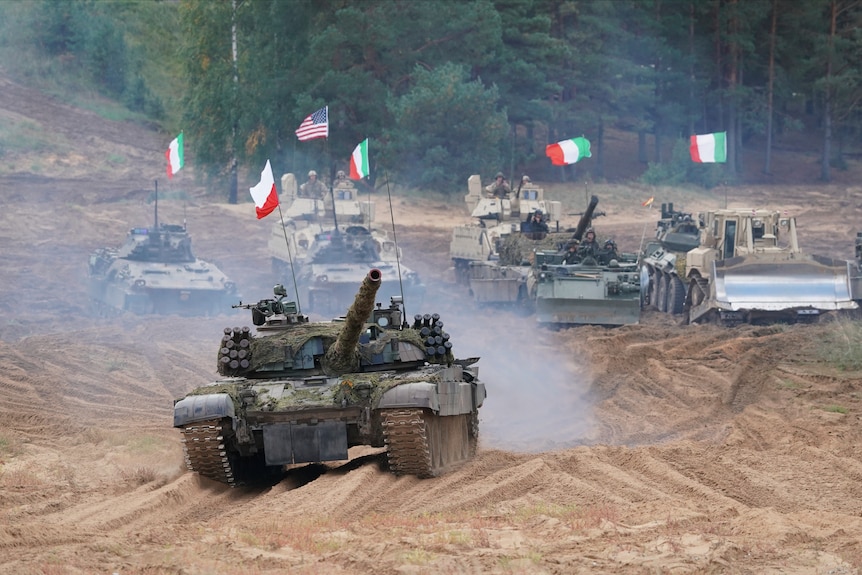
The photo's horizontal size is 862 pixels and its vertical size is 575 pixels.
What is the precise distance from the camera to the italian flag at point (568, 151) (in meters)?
35.0

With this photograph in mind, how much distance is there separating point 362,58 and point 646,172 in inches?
421

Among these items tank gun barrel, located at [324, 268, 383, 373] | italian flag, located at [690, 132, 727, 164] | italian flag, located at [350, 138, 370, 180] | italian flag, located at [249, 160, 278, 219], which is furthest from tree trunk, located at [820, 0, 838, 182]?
tank gun barrel, located at [324, 268, 383, 373]

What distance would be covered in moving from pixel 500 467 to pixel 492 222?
2195 cm

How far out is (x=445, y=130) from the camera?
Answer: 46.2 metres

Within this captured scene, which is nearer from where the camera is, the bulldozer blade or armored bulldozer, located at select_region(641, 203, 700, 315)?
the bulldozer blade

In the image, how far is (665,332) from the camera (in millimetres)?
24953

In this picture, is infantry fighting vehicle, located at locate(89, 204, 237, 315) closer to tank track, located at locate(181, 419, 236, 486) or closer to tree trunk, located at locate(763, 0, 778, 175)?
tank track, located at locate(181, 419, 236, 486)

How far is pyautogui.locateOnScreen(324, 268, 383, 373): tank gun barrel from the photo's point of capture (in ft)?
40.9

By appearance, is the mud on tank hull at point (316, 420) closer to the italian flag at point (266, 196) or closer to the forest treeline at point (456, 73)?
the italian flag at point (266, 196)

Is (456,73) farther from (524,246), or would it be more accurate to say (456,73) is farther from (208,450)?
(208,450)

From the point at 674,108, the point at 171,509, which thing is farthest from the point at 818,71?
the point at 171,509

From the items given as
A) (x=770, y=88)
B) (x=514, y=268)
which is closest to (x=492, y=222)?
(x=514, y=268)

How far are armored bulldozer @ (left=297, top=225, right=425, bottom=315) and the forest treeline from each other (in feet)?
40.1

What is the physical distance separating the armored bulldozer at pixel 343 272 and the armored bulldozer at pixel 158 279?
5.46 feet
